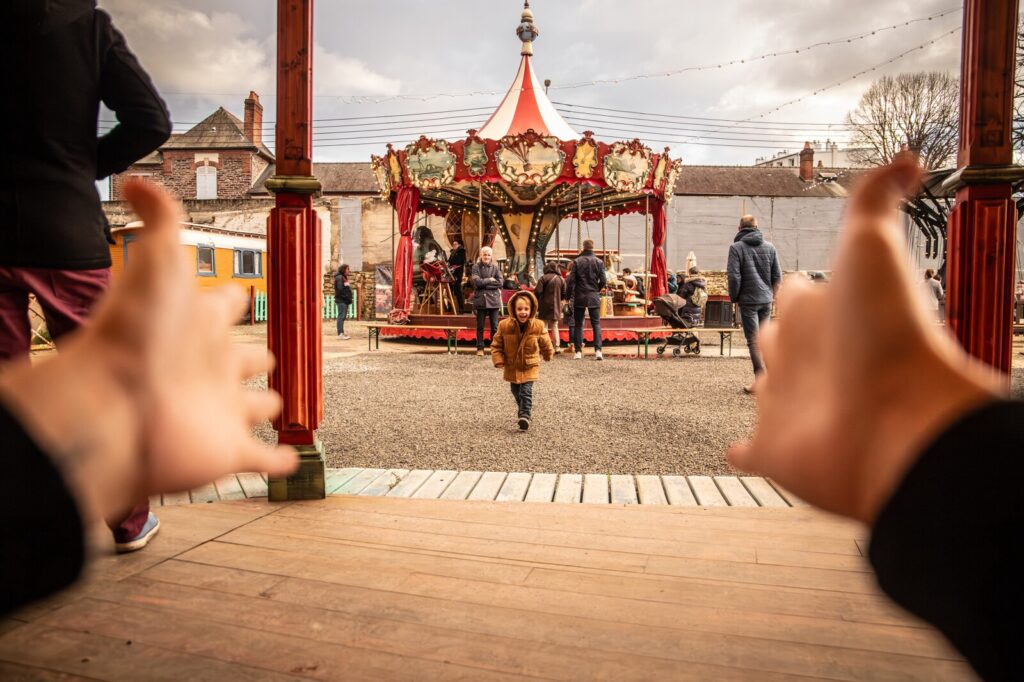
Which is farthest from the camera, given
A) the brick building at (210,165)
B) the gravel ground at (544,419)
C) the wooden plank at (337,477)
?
the brick building at (210,165)

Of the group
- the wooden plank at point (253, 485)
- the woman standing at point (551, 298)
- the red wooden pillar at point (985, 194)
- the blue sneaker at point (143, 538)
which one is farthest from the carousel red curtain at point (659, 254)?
the blue sneaker at point (143, 538)

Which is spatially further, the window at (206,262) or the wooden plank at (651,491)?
the window at (206,262)

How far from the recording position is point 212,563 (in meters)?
1.92

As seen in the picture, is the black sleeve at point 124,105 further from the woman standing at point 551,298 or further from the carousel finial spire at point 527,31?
the carousel finial spire at point 527,31

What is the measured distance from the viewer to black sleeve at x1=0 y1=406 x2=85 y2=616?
54 centimetres

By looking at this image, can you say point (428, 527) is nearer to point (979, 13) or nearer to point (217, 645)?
point (217, 645)

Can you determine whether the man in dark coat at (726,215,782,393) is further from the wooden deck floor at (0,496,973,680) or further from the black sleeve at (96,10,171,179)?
the black sleeve at (96,10,171,179)

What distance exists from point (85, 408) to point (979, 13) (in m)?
2.71

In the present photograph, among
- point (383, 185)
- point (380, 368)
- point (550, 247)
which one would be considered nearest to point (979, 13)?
point (380, 368)

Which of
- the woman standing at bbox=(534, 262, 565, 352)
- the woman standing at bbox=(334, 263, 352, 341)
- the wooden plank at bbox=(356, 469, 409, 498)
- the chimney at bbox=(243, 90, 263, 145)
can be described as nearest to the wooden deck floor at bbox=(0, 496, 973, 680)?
the wooden plank at bbox=(356, 469, 409, 498)

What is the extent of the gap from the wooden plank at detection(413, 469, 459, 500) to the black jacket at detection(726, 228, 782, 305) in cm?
413

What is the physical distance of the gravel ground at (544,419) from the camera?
12.7 feet

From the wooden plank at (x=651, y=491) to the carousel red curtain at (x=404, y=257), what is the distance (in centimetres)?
958

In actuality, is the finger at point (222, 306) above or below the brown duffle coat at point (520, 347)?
above
